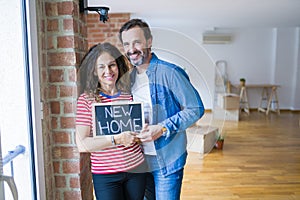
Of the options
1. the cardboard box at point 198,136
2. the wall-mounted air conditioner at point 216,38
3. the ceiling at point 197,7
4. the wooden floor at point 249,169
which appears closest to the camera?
the cardboard box at point 198,136

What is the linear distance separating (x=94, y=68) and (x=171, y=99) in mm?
304

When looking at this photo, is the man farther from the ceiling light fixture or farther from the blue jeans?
the ceiling light fixture

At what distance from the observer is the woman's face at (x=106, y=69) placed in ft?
3.22

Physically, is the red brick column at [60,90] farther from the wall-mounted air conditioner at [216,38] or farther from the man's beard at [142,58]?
the wall-mounted air conditioner at [216,38]

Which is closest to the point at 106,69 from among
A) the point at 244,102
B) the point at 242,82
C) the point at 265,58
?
the point at 242,82

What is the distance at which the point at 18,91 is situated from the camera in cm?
113

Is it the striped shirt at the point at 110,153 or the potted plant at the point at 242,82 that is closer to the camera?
the striped shirt at the point at 110,153

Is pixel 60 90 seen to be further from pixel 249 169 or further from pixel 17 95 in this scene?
pixel 249 169

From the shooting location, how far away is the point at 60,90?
120cm

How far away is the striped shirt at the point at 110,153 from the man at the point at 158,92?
0.16 ft

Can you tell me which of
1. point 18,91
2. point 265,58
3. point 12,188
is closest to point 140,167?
point 12,188

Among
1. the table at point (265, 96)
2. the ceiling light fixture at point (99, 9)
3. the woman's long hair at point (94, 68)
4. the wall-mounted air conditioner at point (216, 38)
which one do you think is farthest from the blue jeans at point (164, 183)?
the table at point (265, 96)

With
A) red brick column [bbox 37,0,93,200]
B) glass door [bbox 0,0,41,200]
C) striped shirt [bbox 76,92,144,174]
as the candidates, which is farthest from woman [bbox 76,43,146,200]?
glass door [bbox 0,0,41,200]

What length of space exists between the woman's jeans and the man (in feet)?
0.47
